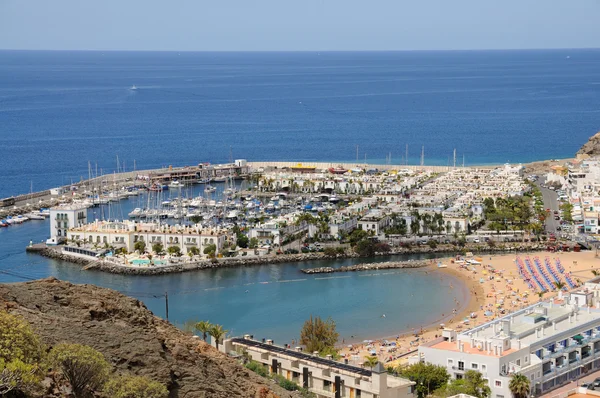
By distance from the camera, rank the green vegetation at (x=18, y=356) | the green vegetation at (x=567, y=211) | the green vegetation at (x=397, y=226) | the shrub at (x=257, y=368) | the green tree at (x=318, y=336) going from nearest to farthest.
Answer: the green vegetation at (x=18, y=356), the shrub at (x=257, y=368), the green tree at (x=318, y=336), the green vegetation at (x=397, y=226), the green vegetation at (x=567, y=211)

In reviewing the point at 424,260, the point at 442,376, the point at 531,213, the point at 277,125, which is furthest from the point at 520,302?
the point at 277,125

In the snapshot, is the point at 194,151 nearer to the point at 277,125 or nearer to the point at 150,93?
the point at 277,125

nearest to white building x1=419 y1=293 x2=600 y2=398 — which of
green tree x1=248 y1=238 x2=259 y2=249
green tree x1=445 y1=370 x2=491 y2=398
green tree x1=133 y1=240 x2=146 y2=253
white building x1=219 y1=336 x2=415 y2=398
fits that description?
green tree x1=445 y1=370 x2=491 y2=398

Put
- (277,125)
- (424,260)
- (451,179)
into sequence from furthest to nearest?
(277,125) < (451,179) < (424,260)

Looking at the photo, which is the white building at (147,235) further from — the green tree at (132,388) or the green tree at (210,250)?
the green tree at (132,388)

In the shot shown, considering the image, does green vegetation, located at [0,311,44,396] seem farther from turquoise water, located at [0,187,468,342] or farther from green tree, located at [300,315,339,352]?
turquoise water, located at [0,187,468,342]

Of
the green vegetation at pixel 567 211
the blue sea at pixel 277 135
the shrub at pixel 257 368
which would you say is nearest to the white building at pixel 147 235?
the blue sea at pixel 277 135

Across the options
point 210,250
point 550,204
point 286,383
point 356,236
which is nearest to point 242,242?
point 210,250
